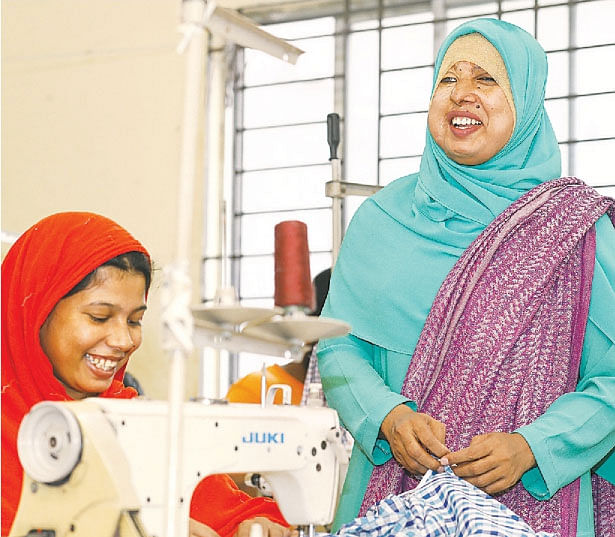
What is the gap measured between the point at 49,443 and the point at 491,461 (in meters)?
0.59

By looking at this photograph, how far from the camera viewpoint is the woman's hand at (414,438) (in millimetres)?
1403

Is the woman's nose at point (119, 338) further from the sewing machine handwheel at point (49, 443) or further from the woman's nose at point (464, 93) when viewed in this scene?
the woman's nose at point (464, 93)

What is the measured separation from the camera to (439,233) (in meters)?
1.62

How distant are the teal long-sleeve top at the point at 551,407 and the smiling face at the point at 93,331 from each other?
302 millimetres

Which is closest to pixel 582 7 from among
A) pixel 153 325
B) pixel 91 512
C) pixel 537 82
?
pixel 153 325

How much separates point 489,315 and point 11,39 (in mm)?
3643

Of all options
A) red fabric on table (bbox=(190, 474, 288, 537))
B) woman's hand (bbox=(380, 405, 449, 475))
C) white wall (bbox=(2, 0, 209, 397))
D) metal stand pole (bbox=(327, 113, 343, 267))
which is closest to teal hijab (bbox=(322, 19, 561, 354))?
woman's hand (bbox=(380, 405, 449, 475))

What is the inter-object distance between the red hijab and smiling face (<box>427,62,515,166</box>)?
0.51 metres

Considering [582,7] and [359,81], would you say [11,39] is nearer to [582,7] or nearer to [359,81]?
[359,81]

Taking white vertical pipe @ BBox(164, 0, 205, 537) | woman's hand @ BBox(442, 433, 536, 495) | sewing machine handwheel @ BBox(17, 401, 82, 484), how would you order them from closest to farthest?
1. white vertical pipe @ BBox(164, 0, 205, 537)
2. sewing machine handwheel @ BBox(17, 401, 82, 484)
3. woman's hand @ BBox(442, 433, 536, 495)

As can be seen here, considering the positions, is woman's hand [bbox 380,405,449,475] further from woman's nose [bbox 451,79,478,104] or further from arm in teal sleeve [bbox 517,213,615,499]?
woman's nose [bbox 451,79,478,104]

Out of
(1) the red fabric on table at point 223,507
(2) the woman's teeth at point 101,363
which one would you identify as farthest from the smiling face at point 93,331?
(1) the red fabric on table at point 223,507

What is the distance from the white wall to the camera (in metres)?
4.54

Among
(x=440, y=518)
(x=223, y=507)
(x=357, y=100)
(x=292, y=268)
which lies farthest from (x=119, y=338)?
(x=357, y=100)
